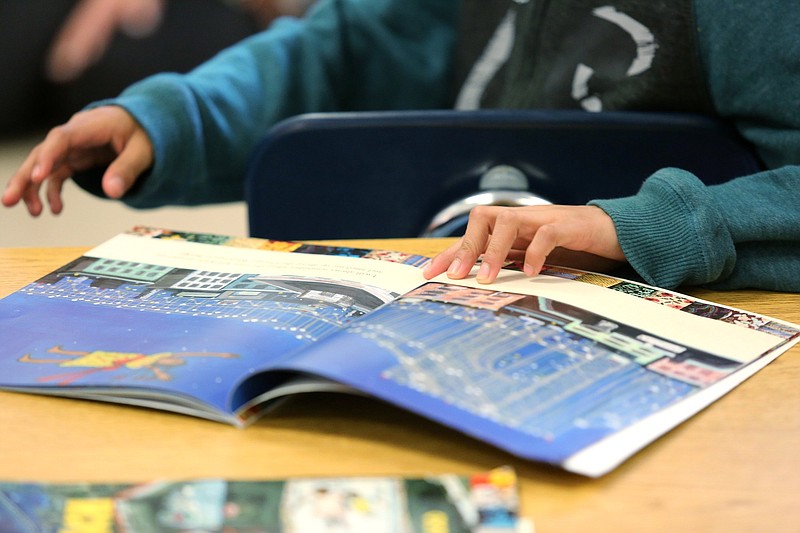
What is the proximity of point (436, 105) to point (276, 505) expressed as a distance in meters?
0.83

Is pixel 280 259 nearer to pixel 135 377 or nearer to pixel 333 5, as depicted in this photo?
pixel 135 377

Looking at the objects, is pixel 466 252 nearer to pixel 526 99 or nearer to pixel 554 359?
pixel 554 359

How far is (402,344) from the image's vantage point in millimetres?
415

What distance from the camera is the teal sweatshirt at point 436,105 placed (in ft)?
1.83

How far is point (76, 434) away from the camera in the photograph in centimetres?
40

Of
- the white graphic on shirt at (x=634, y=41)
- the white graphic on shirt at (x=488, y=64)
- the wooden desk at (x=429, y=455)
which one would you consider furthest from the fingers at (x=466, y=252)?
the white graphic on shirt at (x=488, y=64)

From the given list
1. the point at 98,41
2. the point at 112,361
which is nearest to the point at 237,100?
the point at 112,361

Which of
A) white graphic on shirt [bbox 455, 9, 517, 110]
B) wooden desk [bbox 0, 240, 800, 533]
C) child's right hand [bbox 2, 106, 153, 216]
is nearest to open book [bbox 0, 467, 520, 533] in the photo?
wooden desk [bbox 0, 240, 800, 533]

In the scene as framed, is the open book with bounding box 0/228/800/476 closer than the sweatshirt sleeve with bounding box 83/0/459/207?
Yes

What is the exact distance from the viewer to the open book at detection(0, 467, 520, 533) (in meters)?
0.32

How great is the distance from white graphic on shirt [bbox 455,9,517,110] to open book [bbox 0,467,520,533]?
2.32 ft

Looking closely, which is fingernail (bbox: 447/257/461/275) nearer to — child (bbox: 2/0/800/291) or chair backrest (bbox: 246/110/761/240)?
child (bbox: 2/0/800/291)

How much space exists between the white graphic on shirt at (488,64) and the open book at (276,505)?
2.32 feet

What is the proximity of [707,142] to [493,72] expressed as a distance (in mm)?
330
